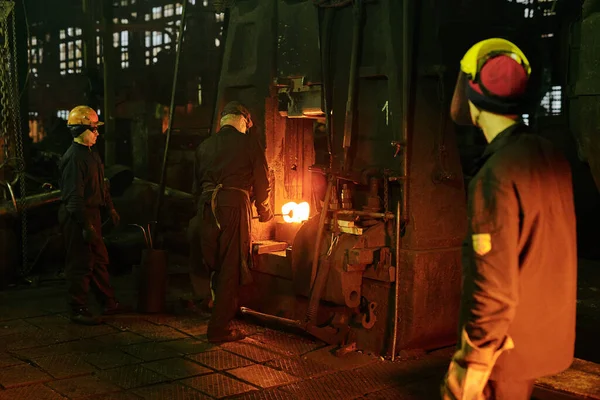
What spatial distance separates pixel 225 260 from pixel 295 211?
38.8 inches

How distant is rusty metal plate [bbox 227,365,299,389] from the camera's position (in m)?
5.38

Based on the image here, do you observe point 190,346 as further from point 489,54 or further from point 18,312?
point 489,54

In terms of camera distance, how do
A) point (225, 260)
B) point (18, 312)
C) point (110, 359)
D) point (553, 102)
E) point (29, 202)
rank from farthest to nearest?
point (553, 102) < point (29, 202) < point (18, 312) < point (225, 260) < point (110, 359)

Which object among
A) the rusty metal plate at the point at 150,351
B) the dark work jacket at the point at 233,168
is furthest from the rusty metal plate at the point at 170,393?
the dark work jacket at the point at 233,168

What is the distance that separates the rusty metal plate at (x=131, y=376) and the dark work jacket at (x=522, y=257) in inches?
127

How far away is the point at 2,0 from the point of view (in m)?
8.91

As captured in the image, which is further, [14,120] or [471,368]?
[14,120]

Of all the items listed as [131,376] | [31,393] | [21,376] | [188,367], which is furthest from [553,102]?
[31,393]

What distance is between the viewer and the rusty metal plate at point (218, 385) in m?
5.16

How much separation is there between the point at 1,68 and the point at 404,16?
219 inches

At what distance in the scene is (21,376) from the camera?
543cm

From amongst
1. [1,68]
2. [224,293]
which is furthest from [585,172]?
[1,68]

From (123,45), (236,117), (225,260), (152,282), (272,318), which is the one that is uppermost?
(123,45)

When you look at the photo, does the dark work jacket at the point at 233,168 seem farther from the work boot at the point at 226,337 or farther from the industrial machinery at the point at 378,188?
the work boot at the point at 226,337
